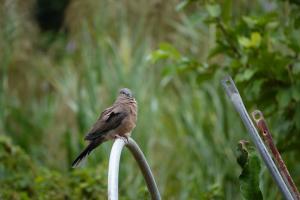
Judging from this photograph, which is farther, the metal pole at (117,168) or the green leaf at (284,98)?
the green leaf at (284,98)

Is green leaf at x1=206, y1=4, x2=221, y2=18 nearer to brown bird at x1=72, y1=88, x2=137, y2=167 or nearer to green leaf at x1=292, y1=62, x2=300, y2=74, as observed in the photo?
green leaf at x1=292, y1=62, x2=300, y2=74

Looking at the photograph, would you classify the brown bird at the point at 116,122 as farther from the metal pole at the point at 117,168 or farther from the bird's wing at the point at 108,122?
the metal pole at the point at 117,168

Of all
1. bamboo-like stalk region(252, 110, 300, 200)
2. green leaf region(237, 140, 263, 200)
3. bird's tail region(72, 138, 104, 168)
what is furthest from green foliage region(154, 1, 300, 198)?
bamboo-like stalk region(252, 110, 300, 200)

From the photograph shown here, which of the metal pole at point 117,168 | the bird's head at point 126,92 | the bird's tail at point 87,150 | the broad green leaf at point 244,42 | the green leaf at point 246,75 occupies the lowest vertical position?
the metal pole at point 117,168

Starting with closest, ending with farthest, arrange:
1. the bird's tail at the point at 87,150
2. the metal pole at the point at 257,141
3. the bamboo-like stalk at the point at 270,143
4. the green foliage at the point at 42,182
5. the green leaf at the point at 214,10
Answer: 1. the metal pole at the point at 257,141
2. the bamboo-like stalk at the point at 270,143
3. the bird's tail at the point at 87,150
4. the green leaf at the point at 214,10
5. the green foliage at the point at 42,182

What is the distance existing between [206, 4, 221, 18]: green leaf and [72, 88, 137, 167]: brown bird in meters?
0.87

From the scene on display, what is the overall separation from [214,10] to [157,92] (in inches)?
134

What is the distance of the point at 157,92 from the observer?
725 centimetres

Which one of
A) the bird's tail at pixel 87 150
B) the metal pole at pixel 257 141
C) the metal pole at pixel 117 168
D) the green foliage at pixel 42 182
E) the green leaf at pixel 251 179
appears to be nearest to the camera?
the metal pole at pixel 257 141

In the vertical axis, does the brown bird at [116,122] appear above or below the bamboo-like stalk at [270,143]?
above

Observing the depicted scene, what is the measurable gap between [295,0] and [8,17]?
391 cm

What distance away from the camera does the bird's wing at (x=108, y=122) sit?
318 centimetres

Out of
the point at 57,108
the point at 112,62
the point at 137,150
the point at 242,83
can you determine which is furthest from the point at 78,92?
the point at 137,150

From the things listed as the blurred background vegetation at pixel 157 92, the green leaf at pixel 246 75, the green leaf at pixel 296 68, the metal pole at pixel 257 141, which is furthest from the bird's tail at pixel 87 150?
the metal pole at pixel 257 141
